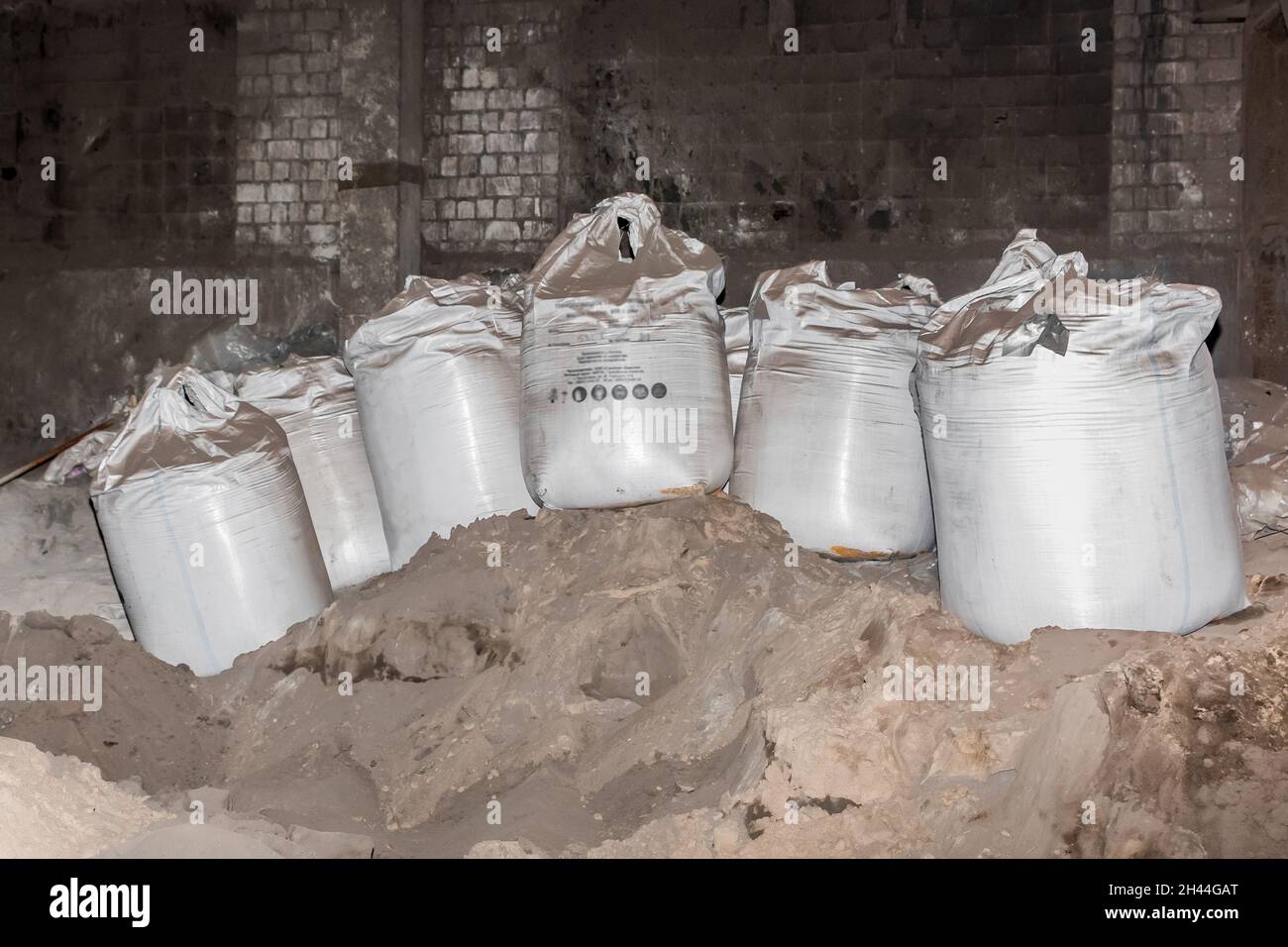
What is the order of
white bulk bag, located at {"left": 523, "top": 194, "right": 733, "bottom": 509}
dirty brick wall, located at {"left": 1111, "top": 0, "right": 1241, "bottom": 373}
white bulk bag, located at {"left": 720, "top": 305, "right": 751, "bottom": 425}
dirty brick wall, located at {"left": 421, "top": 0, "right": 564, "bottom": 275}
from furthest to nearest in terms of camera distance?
dirty brick wall, located at {"left": 421, "top": 0, "right": 564, "bottom": 275} < dirty brick wall, located at {"left": 1111, "top": 0, "right": 1241, "bottom": 373} < white bulk bag, located at {"left": 720, "top": 305, "right": 751, "bottom": 425} < white bulk bag, located at {"left": 523, "top": 194, "right": 733, "bottom": 509}

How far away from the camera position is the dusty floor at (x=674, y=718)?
1.80m

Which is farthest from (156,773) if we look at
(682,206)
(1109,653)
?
(682,206)

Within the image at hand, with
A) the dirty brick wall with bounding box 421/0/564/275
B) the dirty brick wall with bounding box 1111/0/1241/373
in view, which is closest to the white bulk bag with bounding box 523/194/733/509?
the dirty brick wall with bounding box 421/0/564/275

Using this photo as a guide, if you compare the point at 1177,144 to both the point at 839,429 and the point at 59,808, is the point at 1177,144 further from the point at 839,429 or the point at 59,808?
the point at 59,808

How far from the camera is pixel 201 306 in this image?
574cm

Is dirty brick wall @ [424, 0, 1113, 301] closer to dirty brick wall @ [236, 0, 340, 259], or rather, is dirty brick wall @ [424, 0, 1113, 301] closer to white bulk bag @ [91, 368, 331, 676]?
dirty brick wall @ [236, 0, 340, 259]

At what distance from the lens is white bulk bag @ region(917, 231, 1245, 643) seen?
206 cm

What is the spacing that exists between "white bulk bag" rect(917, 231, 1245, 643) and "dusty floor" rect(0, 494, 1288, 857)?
0.09 meters

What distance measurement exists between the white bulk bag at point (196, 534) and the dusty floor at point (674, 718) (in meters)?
0.09

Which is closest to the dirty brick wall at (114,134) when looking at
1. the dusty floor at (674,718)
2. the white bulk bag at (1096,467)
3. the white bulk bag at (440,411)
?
the white bulk bag at (440,411)

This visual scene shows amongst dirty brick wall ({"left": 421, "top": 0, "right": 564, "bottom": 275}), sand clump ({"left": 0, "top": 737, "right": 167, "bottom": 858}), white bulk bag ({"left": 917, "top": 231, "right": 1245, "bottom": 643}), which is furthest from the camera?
dirty brick wall ({"left": 421, "top": 0, "right": 564, "bottom": 275})

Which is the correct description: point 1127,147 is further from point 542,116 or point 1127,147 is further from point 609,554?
point 609,554

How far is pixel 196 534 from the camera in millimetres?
2834

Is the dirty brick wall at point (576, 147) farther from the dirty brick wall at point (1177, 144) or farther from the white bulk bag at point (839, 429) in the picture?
the white bulk bag at point (839, 429)
